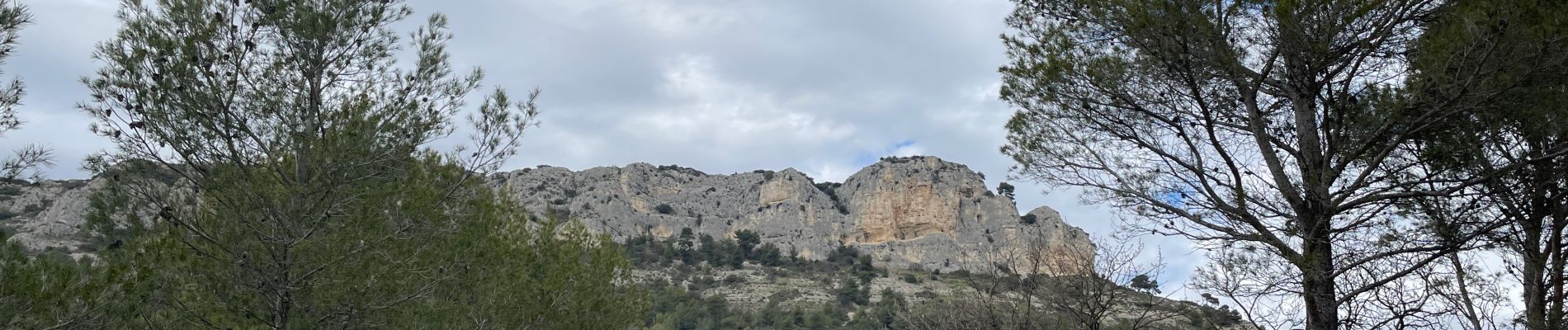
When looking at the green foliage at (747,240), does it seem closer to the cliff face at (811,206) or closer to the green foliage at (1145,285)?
the cliff face at (811,206)

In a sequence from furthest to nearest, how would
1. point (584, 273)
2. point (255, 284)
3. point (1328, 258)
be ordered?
point (584, 273) → point (255, 284) → point (1328, 258)

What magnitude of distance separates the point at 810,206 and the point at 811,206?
14 cm

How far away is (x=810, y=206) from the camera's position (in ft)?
236

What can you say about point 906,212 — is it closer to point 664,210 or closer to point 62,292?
point 664,210

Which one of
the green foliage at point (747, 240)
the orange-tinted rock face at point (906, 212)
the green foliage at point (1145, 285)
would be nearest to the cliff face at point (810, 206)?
the orange-tinted rock face at point (906, 212)

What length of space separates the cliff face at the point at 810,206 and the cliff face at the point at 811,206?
82 mm

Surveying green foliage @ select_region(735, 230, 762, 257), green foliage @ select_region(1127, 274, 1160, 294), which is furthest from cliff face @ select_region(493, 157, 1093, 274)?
green foliage @ select_region(1127, 274, 1160, 294)

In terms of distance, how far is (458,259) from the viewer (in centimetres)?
884

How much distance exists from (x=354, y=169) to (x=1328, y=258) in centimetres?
674

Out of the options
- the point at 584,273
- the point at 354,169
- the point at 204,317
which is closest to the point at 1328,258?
the point at 354,169

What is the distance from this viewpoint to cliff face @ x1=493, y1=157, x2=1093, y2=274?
218 feet

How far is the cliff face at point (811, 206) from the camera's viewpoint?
66562mm

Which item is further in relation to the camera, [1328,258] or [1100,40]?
[1100,40]

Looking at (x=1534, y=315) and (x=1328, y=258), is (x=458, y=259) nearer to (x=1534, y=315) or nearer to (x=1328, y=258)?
(x=1328, y=258)
